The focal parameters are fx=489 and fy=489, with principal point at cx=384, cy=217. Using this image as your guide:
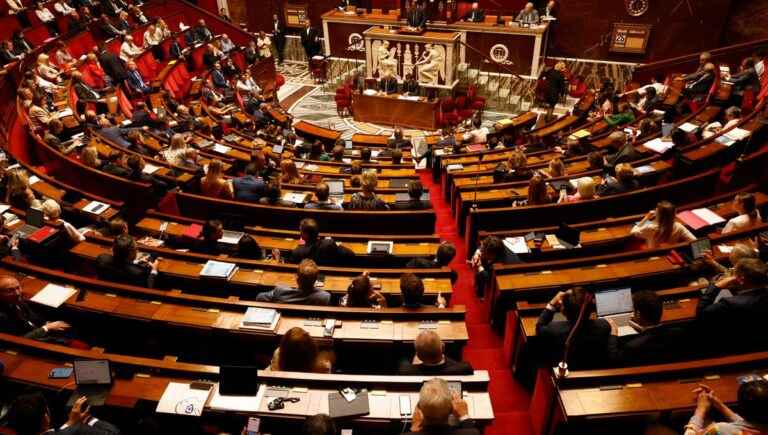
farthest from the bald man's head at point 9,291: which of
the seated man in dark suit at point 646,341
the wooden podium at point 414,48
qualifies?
the wooden podium at point 414,48

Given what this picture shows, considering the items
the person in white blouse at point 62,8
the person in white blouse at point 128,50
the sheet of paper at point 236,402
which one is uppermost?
the person in white blouse at point 62,8

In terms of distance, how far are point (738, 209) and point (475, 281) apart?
113 inches

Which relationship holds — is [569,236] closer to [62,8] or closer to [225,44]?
[225,44]

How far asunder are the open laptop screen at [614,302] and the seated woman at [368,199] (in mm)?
3256

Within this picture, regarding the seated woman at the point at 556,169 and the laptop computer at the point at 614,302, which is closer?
the laptop computer at the point at 614,302

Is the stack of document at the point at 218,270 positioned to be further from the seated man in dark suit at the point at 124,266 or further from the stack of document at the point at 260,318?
the stack of document at the point at 260,318

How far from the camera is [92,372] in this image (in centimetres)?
356

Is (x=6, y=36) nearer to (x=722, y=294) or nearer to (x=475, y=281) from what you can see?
(x=475, y=281)

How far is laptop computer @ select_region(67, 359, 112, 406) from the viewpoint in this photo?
3.52 m

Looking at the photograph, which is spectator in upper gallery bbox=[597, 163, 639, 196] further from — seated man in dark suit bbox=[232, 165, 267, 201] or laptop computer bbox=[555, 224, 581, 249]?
seated man in dark suit bbox=[232, 165, 267, 201]

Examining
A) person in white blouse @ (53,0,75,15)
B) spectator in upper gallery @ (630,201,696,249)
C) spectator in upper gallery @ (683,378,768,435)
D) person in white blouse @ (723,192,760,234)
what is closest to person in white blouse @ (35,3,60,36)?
person in white blouse @ (53,0,75,15)

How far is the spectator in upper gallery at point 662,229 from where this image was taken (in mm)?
4988

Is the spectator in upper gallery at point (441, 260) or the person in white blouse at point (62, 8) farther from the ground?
the person in white blouse at point (62, 8)

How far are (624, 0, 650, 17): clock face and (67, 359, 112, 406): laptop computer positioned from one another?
16.4 metres
